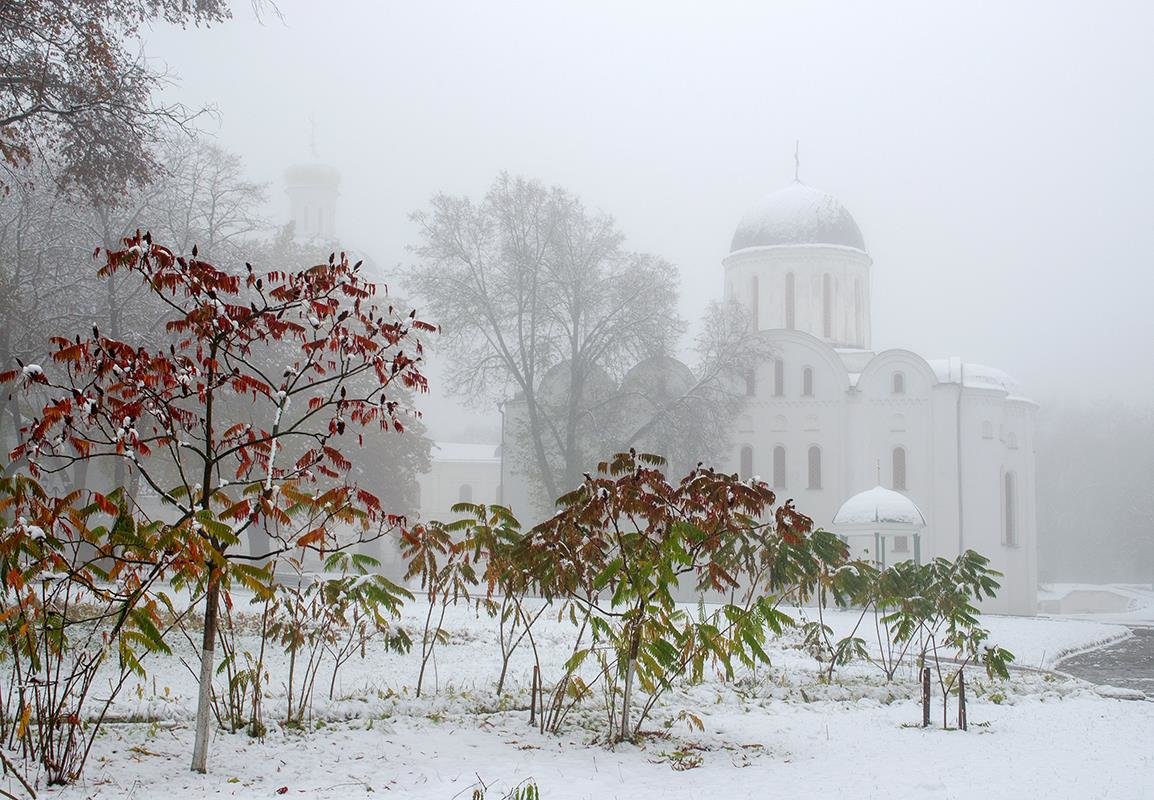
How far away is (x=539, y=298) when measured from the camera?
31.3 m

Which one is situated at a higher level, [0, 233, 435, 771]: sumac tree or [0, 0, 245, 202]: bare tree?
[0, 0, 245, 202]: bare tree

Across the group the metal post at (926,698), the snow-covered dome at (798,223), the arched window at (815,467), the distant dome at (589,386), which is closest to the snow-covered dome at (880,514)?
the distant dome at (589,386)

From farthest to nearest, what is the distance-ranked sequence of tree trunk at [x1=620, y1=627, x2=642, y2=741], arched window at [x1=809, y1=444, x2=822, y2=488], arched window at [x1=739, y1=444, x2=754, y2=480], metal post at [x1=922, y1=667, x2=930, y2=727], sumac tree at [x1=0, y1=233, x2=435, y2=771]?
arched window at [x1=739, y1=444, x2=754, y2=480] → arched window at [x1=809, y1=444, x2=822, y2=488] → metal post at [x1=922, y1=667, x2=930, y2=727] → tree trunk at [x1=620, y1=627, x2=642, y2=741] → sumac tree at [x1=0, y1=233, x2=435, y2=771]

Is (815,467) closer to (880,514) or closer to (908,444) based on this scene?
(908,444)

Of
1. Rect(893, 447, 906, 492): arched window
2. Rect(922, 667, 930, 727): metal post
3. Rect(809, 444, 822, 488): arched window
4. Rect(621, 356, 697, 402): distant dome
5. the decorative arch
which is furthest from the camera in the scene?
Rect(809, 444, 822, 488): arched window

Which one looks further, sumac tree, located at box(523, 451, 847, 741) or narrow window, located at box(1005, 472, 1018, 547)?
narrow window, located at box(1005, 472, 1018, 547)

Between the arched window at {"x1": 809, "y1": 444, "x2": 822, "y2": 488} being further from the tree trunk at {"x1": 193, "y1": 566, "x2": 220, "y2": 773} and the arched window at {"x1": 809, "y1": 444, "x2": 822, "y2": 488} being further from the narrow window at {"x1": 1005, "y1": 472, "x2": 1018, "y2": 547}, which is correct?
the tree trunk at {"x1": 193, "y1": 566, "x2": 220, "y2": 773}

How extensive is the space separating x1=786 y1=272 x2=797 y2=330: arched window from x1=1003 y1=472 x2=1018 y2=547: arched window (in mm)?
→ 8545

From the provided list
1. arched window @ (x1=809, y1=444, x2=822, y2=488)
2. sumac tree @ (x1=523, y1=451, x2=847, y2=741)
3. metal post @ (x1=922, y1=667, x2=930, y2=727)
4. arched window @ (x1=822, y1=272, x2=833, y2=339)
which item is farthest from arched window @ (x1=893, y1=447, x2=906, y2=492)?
sumac tree @ (x1=523, y1=451, x2=847, y2=741)

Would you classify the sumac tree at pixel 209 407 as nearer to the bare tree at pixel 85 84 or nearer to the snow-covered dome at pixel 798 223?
the bare tree at pixel 85 84

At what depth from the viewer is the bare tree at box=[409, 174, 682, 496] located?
31016mm

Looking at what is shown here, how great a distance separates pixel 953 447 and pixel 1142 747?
28805 mm

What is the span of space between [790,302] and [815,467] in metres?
6.60

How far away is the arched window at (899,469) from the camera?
1431 inches
